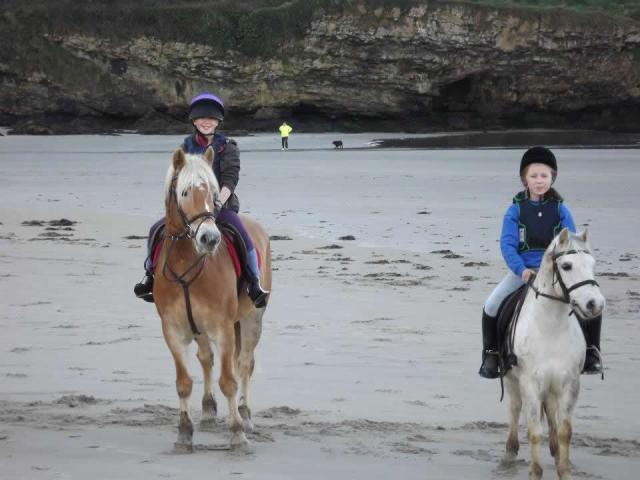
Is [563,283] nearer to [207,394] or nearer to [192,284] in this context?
[192,284]

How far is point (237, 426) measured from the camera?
7.03m

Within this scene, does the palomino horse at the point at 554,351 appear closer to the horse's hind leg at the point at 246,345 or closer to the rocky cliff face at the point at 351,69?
the horse's hind leg at the point at 246,345

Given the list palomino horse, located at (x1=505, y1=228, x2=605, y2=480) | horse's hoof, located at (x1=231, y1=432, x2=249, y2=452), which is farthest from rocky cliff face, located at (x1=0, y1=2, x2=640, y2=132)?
palomino horse, located at (x1=505, y1=228, x2=605, y2=480)

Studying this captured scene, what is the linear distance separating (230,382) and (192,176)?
133 centimetres

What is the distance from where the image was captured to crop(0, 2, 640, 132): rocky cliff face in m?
63.6

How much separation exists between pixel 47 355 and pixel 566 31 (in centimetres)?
5969

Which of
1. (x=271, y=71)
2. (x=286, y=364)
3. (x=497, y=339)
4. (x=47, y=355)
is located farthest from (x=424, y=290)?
(x=271, y=71)

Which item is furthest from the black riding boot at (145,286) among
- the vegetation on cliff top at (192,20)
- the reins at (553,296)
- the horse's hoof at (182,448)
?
the vegetation on cliff top at (192,20)

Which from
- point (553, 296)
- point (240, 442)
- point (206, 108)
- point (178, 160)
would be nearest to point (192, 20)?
point (206, 108)

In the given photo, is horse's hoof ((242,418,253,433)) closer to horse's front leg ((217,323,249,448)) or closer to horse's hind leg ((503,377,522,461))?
horse's front leg ((217,323,249,448))

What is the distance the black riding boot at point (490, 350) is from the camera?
6922 millimetres

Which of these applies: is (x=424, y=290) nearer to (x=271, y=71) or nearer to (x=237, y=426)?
(x=237, y=426)

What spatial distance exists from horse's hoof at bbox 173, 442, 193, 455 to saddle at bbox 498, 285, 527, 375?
195 cm

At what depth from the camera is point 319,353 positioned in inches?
375
